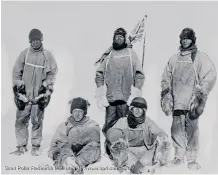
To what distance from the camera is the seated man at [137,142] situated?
341 cm

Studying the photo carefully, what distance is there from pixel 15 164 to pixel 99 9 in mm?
1190

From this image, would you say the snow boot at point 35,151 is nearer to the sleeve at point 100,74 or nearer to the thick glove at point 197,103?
the sleeve at point 100,74

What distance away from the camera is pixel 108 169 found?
345cm

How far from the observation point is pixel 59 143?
3.44 metres

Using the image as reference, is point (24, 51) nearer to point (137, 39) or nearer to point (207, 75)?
point (137, 39)

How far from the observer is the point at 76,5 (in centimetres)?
348

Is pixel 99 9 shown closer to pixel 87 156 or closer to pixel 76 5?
pixel 76 5

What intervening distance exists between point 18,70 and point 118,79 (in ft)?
2.23

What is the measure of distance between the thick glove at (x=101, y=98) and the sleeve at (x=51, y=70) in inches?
12.5

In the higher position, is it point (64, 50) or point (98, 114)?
point (64, 50)

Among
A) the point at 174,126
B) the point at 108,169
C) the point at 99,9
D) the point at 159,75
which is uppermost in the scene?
the point at 99,9

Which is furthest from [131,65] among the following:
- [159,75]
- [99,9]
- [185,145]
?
[185,145]

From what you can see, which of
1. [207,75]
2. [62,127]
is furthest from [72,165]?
[207,75]

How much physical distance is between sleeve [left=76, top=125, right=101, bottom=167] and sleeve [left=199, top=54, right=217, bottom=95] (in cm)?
77
